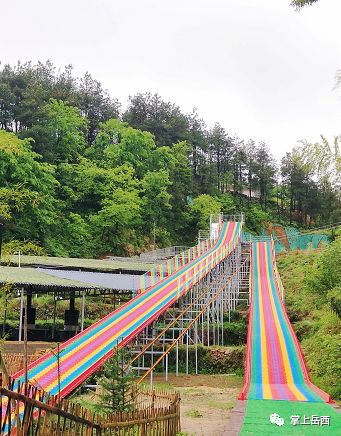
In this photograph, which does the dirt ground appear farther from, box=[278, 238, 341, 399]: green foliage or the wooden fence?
box=[278, 238, 341, 399]: green foliage

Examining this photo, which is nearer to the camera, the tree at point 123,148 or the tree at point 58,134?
the tree at point 58,134

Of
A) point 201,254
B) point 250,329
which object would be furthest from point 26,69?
point 250,329

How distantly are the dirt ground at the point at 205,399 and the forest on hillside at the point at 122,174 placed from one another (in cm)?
1734

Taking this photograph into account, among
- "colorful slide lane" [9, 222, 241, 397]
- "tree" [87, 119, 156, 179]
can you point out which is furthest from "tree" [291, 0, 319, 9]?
"tree" [87, 119, 156, 179]

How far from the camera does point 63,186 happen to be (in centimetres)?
4734

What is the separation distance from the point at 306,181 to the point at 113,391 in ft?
197

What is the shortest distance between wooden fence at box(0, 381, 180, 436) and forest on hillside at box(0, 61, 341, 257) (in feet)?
83.1

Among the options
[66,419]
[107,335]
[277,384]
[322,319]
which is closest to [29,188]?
[107,335]

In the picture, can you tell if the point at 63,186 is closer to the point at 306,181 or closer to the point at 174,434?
the point at 306,181

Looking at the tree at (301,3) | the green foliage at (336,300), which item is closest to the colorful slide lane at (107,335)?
the green foliage at (336,300)

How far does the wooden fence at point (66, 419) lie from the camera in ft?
15.9

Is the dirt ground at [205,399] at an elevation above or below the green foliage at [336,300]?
below

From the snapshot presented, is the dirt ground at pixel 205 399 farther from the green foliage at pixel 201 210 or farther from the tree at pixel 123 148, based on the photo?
the green foliage at pixel 201 210

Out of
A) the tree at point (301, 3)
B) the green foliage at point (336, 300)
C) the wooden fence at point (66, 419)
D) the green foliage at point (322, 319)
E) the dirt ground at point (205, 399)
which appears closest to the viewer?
the wooden fence at point (66, 419)
